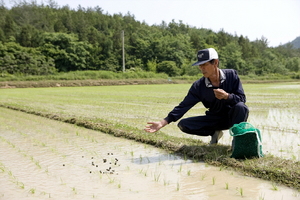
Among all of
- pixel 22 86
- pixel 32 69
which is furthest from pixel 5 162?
pixel 32 69

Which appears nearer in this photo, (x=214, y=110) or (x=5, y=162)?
(x=5, y=162)

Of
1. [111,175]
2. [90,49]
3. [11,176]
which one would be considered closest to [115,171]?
[111,175]

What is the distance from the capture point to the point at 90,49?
4872 cm

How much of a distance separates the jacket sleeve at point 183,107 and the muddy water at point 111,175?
46 cm

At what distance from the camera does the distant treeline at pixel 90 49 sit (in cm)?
3941

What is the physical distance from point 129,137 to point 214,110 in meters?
1.55

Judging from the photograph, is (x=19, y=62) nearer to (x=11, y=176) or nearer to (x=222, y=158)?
(x=11, y=176)

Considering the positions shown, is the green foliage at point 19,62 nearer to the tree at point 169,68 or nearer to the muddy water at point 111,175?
the tree at point 169,68

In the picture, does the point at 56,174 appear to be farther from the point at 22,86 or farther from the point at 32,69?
the point at 32,69

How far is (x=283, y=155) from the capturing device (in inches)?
145

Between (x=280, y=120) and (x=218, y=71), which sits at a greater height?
(x=218, y=71)

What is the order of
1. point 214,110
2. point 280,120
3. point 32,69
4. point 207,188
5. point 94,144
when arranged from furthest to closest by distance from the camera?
point 32,69, point 280,120, point 94,144, point 214,110, point 207,188

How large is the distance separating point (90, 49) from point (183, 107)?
46647 millimetres

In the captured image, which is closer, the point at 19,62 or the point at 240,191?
the point at 240,191
